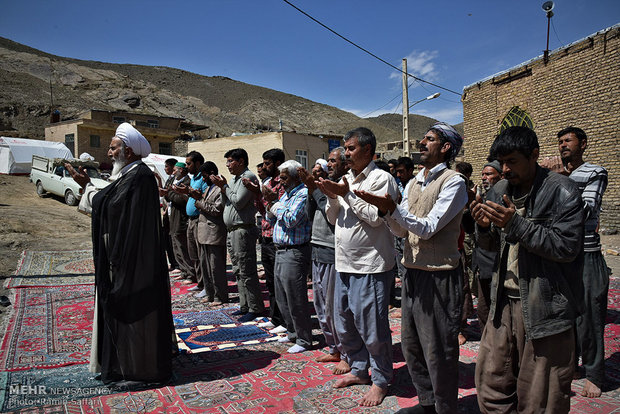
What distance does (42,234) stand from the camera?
1150cm

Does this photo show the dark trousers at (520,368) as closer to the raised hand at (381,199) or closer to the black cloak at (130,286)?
the raised hand at (381,199)

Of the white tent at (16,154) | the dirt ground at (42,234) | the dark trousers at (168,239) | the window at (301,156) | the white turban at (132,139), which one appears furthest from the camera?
the window at (301,156)

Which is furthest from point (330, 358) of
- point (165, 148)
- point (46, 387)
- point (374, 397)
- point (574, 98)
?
point (165, 148)

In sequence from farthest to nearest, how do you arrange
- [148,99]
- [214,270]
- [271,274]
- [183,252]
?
[148,99] < [183,252] < [214,270] < [271,274]

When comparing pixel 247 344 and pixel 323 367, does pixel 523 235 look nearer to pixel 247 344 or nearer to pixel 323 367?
pixel 323 367

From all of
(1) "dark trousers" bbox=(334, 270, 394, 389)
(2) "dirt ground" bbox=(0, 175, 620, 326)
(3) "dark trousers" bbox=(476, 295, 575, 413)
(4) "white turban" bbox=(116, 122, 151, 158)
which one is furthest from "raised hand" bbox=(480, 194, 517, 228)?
(2) "dirt ground" bbox=(0, 175, 620, 326)

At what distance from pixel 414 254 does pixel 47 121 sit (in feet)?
175

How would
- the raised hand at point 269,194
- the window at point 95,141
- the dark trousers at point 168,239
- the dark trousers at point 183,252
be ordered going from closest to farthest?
the raised hand at point 269,194 < the dark trousers at point 183,252 < the dark trousers at point 168,239 < the window at point 95,141

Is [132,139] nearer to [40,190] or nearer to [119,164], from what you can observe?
[119,164]

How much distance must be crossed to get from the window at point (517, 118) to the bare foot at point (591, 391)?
12923 millimetres

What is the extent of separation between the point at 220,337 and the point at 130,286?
5.14 ft

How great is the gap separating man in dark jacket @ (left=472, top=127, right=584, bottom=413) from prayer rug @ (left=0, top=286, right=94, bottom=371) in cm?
361

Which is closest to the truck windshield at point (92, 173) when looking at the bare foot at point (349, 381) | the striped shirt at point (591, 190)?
the bare foot at point (349, 381)

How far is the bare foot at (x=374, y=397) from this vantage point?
2.90 metres
